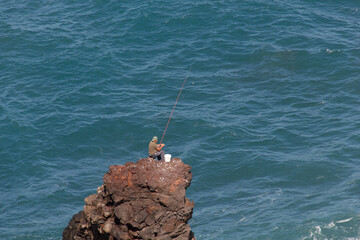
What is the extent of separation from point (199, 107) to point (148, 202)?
28359mm

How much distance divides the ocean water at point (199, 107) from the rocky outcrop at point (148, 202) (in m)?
14.0

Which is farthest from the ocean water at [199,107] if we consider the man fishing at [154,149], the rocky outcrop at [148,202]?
the rocky outcrop at [148,202]

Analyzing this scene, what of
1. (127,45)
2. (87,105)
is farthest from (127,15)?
(87,105)

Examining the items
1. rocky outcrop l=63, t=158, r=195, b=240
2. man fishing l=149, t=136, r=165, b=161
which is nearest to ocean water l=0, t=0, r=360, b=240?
man fishing l=149, t=136, r=165, b=161

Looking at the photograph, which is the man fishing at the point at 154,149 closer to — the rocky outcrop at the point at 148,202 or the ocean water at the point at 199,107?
the rocky outcrop at the point at 148,202

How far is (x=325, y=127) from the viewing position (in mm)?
49062

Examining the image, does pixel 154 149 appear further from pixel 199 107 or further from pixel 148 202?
pixel 199 107

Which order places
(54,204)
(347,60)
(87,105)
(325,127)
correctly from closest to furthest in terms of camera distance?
(54,204) → (325,127) → (87,105) → (347,60)

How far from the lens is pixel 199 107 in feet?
173

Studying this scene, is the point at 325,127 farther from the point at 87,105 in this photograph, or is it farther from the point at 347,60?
the point at 87,105

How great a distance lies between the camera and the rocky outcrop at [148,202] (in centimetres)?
2473

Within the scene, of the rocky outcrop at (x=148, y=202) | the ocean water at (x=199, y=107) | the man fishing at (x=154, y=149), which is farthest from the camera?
the ocean water at (x=199, y=107)

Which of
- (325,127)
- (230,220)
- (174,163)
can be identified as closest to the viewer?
(174,163)

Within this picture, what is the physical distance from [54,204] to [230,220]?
44.0 ft
